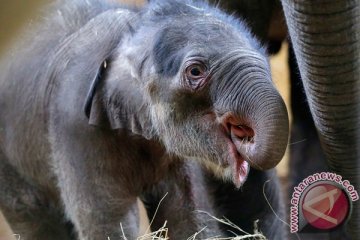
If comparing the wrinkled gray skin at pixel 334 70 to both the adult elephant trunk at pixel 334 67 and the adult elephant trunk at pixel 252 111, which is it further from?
the adult elephant trunk at pixel 252 111

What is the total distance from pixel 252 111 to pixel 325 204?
36 cm

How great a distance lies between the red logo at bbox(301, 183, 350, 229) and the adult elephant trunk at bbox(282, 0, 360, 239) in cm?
3

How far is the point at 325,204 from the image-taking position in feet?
5.48

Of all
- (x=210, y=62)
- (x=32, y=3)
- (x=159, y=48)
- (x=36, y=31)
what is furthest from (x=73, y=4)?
(x=32, y=3)

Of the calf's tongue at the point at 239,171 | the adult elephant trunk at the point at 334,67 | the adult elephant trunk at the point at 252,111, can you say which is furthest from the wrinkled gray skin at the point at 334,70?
the calf's tongue at the point at 239,171

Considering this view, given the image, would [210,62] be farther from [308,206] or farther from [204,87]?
[308,206]

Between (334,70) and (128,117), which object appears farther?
(128,117)

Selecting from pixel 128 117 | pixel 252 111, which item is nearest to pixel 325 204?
pixel 252 111

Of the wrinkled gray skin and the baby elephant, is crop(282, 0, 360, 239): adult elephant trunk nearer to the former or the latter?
the wrinkled gray skin

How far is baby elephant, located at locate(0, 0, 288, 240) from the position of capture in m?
1.60

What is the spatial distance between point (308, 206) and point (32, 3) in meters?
1.23

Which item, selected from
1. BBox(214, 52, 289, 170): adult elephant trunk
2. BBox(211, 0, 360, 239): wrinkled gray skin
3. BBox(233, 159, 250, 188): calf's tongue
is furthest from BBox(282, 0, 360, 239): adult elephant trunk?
BBox(233, 159, 250, 188): calf's tongue

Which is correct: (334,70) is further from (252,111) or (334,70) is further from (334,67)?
(252,111)

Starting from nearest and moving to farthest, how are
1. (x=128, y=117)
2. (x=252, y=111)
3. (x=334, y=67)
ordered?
1. (x=252, y=111)
2. (x=334, y=67)
3. (x=128, y=117)
